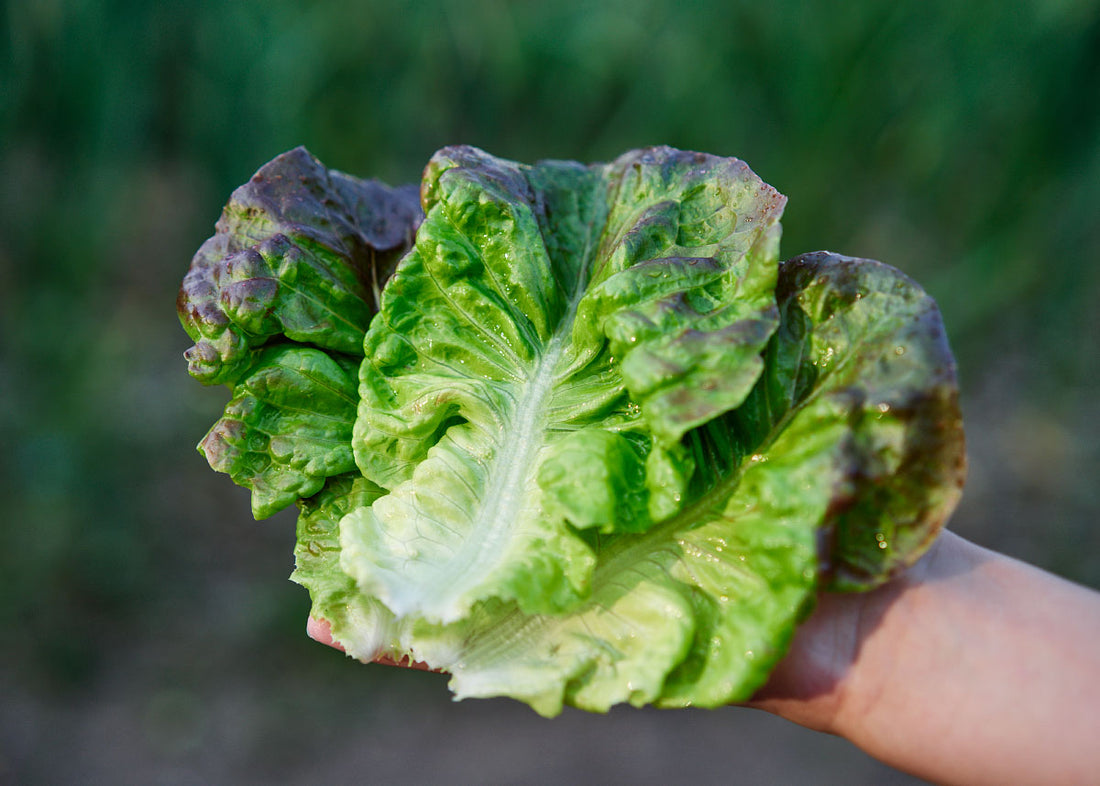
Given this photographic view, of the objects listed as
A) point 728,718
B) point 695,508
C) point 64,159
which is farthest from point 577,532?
point 64,159

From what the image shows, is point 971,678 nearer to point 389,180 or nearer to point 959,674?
point 959,674

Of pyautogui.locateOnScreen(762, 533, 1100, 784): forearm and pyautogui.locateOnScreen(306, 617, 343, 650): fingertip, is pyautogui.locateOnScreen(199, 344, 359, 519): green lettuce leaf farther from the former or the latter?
pyautogui.locateOnScreen(762, 533, 1100, 784): forearm

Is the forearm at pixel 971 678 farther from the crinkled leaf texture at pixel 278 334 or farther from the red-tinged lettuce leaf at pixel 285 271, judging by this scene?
the red-tinged lettuce leaf at pixel 285 271

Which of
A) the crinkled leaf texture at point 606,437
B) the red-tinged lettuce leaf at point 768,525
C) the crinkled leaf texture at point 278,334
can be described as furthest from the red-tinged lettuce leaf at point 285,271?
the red-tinged lettuce leaf at point 768,525

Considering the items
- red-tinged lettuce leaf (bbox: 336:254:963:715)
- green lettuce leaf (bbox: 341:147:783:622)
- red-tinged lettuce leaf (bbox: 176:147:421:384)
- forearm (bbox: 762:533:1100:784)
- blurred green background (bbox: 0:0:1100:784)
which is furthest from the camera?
blurred green background (bbox: 0:0:1100:784)

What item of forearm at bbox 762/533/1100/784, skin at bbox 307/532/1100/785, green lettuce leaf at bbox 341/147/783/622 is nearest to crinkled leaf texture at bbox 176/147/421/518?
green lettuce leaf at bbox 341/147/783/622
